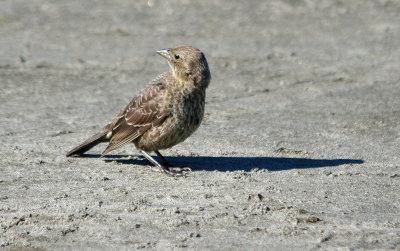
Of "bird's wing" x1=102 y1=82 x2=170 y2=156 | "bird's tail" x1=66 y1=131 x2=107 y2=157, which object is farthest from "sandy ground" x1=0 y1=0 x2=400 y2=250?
"bird's wing" x1=102 y1=82 x2=170 y2=156

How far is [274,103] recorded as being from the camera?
866 centimetres

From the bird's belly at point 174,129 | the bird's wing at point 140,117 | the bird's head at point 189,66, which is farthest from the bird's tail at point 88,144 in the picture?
the bird's head at point 189,66

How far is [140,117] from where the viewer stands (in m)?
6.24

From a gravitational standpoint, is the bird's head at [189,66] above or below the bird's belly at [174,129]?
above

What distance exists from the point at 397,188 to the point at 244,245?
69.2 inches

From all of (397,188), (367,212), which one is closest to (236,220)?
(367,212)

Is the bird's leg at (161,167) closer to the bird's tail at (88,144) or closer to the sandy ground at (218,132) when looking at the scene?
the sandy ground at (218,132)

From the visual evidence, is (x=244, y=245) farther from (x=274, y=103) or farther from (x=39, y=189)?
(x=274, y=103)

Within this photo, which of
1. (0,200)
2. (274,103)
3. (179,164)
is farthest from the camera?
(274,103)

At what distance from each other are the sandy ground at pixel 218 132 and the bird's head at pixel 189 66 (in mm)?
796

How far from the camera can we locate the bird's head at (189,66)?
621 cm

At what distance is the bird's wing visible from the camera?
611 centimetres

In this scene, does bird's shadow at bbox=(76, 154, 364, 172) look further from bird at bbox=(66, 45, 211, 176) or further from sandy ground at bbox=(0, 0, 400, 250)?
bird at bbox=(66, 45, 211, 176)

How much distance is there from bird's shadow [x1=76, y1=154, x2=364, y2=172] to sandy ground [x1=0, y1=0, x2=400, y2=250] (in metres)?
0.02
